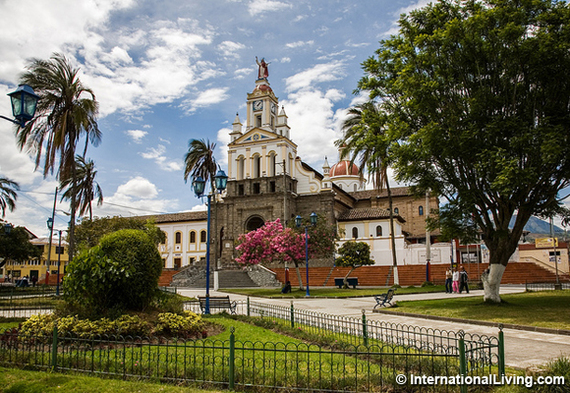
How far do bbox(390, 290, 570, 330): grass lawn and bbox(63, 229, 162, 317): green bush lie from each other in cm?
990

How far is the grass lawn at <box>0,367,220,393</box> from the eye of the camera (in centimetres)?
605

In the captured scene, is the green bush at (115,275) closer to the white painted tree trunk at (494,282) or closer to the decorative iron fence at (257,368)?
the decorative iron fence at (257,368)

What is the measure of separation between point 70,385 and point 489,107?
1545 cm

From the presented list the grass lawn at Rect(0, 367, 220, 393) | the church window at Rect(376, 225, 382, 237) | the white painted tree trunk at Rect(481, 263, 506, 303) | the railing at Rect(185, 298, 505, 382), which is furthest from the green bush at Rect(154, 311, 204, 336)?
the church window at Rect(376, 225, 382, 237)

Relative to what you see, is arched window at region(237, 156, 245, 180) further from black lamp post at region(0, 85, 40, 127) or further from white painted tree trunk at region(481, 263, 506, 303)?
black lamp post at region(0, 85, 40, 127)

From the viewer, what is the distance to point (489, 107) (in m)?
16.2

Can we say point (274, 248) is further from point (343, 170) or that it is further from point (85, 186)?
point (343, 170)

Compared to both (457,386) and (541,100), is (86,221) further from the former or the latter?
(457,386)

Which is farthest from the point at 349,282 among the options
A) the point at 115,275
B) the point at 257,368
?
the point at 257,368

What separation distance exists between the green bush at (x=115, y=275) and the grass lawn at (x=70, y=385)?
331 centimetres

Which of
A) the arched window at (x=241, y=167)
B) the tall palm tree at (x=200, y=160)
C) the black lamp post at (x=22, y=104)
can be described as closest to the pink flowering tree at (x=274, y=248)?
the tall palm tree at (x=200, y=160)

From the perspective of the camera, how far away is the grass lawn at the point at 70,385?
6051 millimetres

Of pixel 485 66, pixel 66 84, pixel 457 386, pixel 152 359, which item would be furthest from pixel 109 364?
pixel 66 84

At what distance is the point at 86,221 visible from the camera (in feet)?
144
